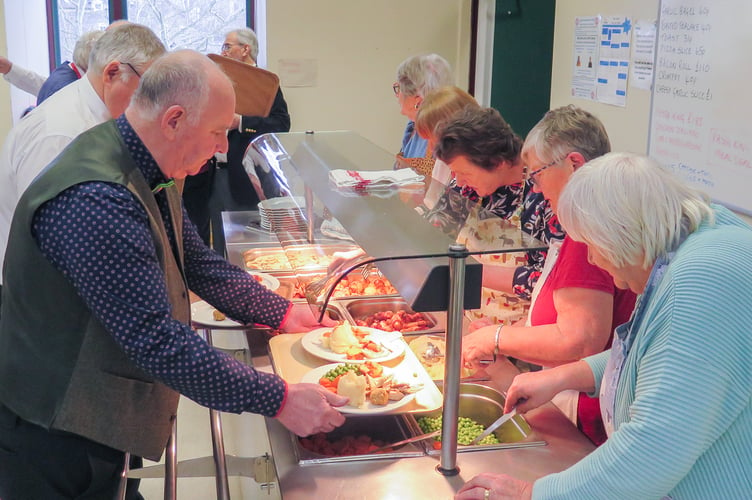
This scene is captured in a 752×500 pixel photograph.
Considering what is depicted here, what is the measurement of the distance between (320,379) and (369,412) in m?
0.25

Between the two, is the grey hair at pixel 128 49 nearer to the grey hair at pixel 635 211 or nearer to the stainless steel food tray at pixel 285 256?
the stainless steel food tray at pixel 285 256

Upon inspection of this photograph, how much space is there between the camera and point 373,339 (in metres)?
2.26

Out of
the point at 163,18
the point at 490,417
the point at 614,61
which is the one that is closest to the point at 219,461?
the point at 490,417

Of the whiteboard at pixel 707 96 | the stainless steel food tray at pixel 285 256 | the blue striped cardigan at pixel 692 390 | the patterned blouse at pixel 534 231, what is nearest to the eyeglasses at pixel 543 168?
the patterned blouse at pixel 534 231

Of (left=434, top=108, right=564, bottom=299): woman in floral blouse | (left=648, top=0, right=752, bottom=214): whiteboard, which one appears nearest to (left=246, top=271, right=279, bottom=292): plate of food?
(left=434, top=108, right=564, bottom=299): woman in floral blouse

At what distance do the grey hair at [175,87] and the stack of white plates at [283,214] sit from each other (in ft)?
3.53

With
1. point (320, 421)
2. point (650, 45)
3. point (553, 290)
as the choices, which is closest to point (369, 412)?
point (320, 421)

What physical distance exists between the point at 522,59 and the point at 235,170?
8.09 ft

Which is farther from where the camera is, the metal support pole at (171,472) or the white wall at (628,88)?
the white wall at (628,88)

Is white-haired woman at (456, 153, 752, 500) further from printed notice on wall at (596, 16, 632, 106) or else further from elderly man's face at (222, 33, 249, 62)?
elderly man's face at (222, 33, 249, 62)

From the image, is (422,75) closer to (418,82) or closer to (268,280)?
(418,82)

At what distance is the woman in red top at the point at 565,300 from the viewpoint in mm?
1911

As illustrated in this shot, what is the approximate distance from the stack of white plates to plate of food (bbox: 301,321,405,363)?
1.91 ft

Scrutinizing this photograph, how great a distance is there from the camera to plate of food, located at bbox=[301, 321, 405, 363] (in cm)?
215
